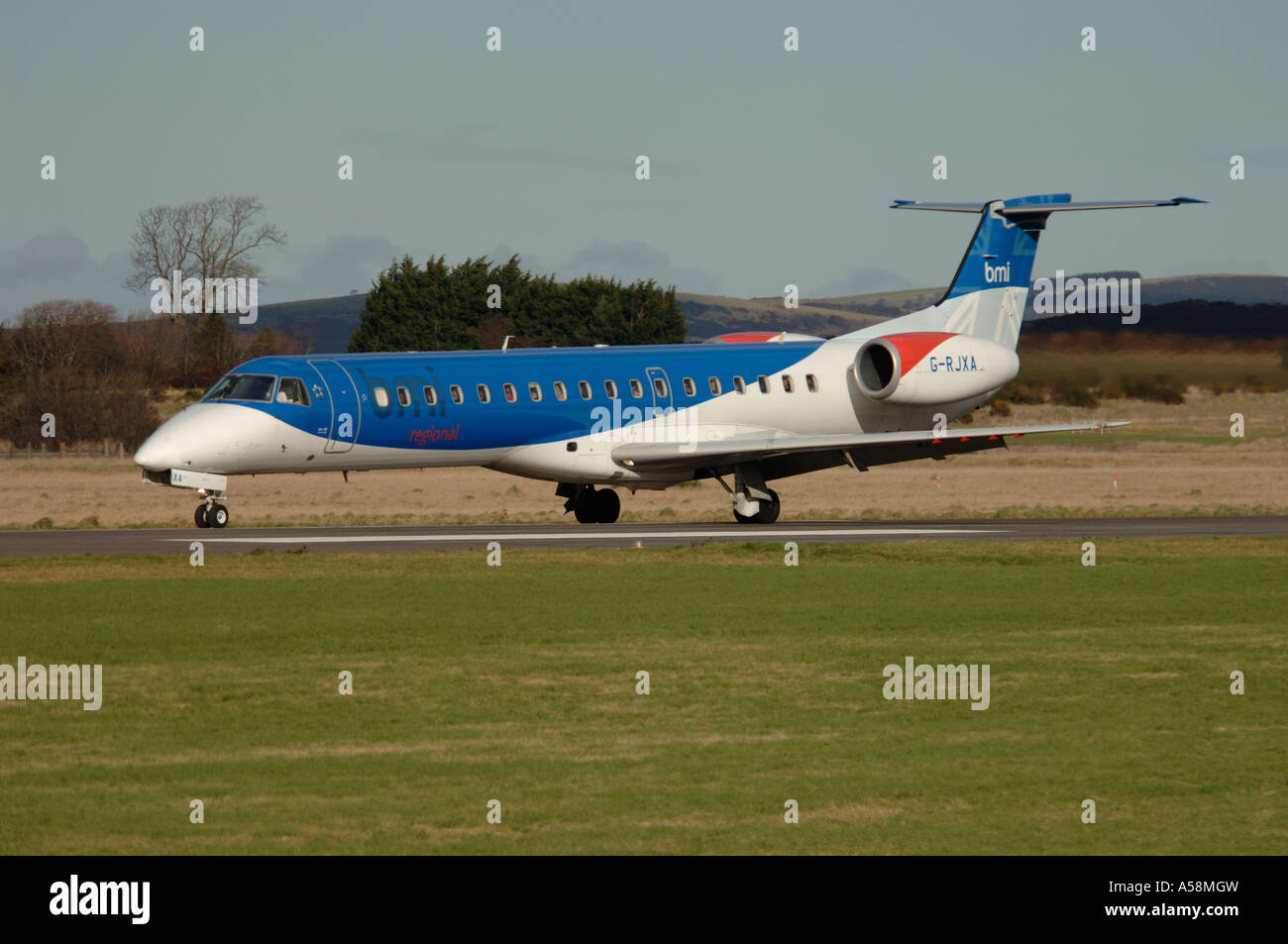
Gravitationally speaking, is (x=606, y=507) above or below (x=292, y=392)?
below

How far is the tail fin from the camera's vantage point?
43000mm

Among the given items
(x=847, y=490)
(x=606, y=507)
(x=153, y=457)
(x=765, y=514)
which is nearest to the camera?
(x=153, y=457)

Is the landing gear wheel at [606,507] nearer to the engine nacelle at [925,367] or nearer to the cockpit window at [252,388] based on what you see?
the engine nacelle at [925,367]

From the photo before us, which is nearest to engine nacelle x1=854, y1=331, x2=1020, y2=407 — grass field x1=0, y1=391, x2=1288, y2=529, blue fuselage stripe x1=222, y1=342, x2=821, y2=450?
grass field x1=0, y1=391, x2=1288, y2=529

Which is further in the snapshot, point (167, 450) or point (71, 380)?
point (71, 380)

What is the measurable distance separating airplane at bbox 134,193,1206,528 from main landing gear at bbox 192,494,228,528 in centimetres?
4

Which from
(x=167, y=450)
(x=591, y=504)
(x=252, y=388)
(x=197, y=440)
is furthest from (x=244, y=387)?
(x=591, y=504)

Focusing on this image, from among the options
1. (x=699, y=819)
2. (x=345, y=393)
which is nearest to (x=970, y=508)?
(x=345, y=393)

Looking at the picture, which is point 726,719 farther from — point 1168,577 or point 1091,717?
point 1168,577

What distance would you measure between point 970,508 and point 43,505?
27.6 metres

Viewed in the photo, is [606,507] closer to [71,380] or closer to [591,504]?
[591,504]

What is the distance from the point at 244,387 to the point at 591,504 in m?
9.24

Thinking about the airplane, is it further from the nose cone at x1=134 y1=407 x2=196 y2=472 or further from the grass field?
the grass field

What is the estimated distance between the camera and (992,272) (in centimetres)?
4344
